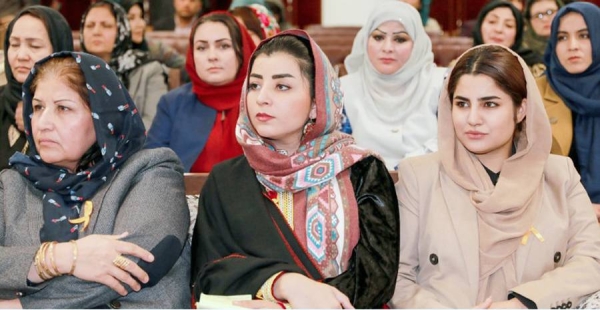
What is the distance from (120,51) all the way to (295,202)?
93.1 inches

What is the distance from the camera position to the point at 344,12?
7660mm

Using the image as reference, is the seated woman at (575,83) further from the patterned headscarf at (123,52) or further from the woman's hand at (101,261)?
the patterned headscarf at (123,52)

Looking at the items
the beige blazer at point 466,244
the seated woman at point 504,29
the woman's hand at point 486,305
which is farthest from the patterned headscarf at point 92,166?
the seated woman at point 504,29

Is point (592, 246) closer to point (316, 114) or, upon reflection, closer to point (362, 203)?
point (362, 203)

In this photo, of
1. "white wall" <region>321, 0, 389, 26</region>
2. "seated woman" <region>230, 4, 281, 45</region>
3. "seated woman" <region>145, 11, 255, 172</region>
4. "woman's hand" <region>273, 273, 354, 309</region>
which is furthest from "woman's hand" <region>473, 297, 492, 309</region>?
"white wall" <region>321, 0, 389, 26</region>

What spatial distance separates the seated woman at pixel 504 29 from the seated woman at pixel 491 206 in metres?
2.39

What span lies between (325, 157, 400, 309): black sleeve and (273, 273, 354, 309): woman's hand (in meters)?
0.07

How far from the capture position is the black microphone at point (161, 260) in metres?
2.10

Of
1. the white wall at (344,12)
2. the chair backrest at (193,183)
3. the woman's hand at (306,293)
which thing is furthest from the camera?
the white wall at (344,12)

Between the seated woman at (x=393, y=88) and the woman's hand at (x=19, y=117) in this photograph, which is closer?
the woman's hand at (x=19, y=117)

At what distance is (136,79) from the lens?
4.20m

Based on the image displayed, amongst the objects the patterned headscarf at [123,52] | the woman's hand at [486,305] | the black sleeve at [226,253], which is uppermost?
the patterned headscarf at [123,52]

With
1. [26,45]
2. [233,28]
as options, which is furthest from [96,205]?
[233,28]

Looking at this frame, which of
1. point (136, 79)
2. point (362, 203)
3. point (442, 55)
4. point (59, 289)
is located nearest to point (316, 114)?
point (362, 203)
